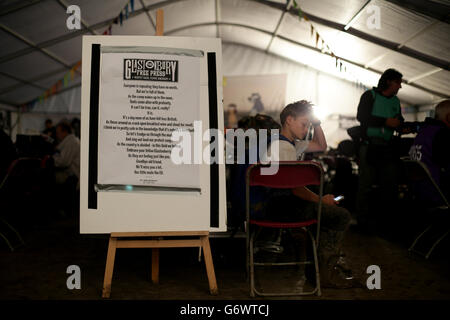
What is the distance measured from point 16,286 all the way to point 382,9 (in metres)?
6.62

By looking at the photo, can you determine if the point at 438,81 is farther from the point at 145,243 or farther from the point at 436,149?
the point at 145,243

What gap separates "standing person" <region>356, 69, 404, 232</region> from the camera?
12.5ft

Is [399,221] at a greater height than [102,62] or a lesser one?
lesser

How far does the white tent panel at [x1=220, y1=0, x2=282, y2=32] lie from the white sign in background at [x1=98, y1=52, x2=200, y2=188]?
23.6 ft

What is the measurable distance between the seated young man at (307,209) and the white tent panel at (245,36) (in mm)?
8964

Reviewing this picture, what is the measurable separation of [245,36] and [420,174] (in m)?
9.59

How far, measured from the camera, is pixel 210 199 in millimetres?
2082

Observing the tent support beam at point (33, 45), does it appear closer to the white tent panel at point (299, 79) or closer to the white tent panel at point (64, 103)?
the white tent panel at point (64, 103)

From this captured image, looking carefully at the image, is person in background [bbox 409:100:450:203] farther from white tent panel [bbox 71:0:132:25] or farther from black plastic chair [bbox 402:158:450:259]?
white tent panel [bbox 71:0:132:25]

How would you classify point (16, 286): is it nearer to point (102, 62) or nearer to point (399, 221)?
point (102, 62)

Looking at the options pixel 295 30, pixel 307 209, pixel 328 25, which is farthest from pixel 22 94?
pixel 307 209

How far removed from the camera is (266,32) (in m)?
10.5
